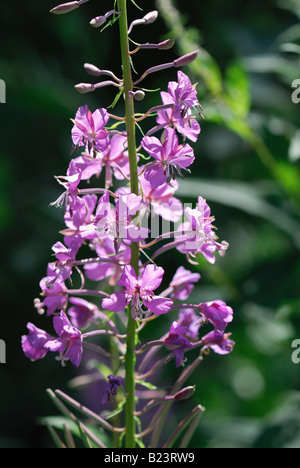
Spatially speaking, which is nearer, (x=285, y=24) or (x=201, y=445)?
(x=201, y=445)

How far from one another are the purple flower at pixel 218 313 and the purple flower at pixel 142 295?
0.62 ft

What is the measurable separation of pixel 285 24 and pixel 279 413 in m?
2.80

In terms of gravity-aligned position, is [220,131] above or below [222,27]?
below

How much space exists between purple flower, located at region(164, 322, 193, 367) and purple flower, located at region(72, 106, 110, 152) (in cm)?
64

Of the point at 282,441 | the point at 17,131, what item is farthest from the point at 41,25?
the point at 282,441

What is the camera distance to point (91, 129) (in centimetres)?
199

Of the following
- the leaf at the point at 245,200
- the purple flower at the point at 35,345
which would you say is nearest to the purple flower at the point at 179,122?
the purple flower at the point at 35,345

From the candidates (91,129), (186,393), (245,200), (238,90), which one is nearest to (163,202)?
(91,129)

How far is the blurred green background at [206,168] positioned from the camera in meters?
3.58

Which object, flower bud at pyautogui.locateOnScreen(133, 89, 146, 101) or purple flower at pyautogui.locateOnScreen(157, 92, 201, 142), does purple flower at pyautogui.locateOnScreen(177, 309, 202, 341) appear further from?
flower bud at pyautogui.locateOnScreen(133, 89, 146, 101)

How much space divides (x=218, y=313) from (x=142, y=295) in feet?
0.97

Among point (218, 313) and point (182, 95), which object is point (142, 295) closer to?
point (218, 313)

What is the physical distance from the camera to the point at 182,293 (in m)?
2.37
